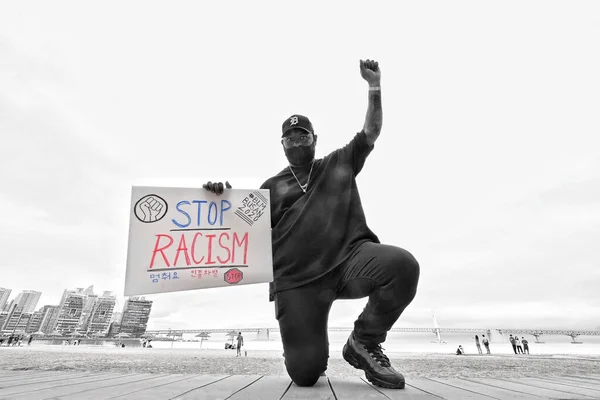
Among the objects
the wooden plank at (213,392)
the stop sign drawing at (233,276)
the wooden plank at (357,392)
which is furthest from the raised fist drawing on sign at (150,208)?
the wooden plank at (357,392)

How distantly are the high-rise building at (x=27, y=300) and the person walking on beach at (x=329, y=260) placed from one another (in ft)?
739

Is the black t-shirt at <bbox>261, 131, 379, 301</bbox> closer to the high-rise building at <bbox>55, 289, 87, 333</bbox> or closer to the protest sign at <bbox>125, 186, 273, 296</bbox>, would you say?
the protest sign at <bbox>125, 186, 273, 296</bbox>

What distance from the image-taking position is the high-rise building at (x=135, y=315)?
453 feet

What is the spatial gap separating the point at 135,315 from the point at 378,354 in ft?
566

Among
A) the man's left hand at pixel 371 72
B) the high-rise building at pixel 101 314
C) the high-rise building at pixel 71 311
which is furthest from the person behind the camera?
the high-rise building at pixel 71 311

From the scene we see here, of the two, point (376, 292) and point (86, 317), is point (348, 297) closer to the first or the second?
point (376, 292)

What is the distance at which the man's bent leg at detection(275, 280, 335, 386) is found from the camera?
2.53m

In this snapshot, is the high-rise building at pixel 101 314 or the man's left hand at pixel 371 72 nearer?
the man's left hand at pixel 371 72

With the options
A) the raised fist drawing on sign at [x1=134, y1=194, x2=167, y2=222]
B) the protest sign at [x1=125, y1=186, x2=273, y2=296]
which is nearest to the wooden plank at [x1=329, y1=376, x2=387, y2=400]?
the protest sign at [x1=125, y1=186, x2=273, y2=296]

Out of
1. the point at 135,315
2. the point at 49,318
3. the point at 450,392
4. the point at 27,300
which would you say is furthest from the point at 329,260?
the point at 27,300

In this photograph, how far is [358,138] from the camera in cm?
292

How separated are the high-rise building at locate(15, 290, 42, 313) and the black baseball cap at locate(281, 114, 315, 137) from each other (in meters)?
225

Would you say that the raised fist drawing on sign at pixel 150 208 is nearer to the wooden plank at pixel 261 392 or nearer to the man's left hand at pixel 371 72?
the wooden plank at pixel 261 392

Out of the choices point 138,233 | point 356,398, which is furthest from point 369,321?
point 138,233
